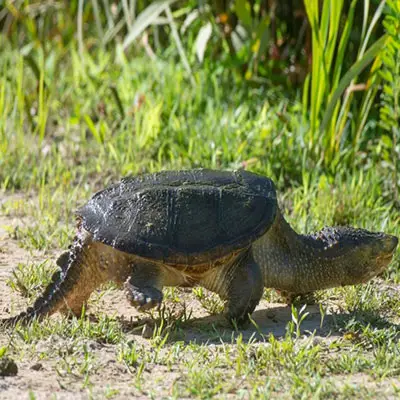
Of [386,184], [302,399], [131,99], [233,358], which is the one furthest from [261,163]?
[302,399]

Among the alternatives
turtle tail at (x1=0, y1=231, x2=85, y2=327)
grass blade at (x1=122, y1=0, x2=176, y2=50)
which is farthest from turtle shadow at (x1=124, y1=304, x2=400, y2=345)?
grass blade at (x1=122, y1=0, x2=176, y2=50)

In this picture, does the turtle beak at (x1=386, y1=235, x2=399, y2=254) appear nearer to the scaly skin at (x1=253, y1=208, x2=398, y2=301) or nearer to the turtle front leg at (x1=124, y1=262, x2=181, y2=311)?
the scaly skin at (x1=253, y1=208, x2=398, y2=301)

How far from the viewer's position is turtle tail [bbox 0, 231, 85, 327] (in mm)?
3326

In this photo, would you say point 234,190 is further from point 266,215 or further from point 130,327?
point 130,327

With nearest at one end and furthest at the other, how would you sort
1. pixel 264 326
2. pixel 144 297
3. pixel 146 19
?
pixel 144 297 < pixel 264 326 < pixel 146 19

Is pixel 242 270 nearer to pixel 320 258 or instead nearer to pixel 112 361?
pixel 320 258

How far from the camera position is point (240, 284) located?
11.1 feet

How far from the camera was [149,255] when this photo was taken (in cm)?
325

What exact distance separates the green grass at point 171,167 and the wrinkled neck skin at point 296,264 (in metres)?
0.13

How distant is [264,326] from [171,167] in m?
1.72

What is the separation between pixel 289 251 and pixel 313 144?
1.47 m

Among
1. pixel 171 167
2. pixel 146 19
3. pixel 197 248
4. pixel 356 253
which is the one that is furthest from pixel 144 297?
pixel 146 19

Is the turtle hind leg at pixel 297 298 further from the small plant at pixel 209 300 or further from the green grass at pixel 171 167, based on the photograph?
the small plant at pixel 209 300

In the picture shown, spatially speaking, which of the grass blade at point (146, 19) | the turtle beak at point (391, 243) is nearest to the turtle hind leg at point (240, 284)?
the turtle beak at point (391, 243)
